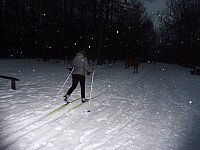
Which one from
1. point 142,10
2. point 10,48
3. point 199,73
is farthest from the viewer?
point 142,10

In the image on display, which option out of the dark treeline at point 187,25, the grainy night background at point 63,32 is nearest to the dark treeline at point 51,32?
the grainy night background at point 63,32

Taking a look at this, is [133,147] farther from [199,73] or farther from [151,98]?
[199,73]

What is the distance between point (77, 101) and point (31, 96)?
2.07 meters

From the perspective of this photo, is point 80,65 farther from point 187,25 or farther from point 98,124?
point 187,25

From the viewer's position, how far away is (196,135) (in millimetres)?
5664

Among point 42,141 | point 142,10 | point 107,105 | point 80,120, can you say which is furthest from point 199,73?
point 142,10

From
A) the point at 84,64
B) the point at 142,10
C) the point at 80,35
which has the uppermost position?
the point at 142,10

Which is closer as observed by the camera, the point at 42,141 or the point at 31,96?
the point at 42,141

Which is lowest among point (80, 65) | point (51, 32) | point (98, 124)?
point (98, 124)

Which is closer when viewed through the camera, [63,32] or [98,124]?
[98,124]

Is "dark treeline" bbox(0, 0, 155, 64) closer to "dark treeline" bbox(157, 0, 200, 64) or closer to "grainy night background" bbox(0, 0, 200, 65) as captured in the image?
"grainy night background" bbox(0, 0, 200, 65)

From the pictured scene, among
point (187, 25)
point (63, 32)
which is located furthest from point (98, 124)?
point (187, 25)

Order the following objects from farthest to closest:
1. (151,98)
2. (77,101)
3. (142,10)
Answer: (142,10) → (151,98) → (77,101)

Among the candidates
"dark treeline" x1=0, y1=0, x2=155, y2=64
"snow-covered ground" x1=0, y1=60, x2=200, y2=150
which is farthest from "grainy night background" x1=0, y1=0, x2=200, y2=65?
"snow-covered ground" x1=0, y1=60, x2=200, y2=150
